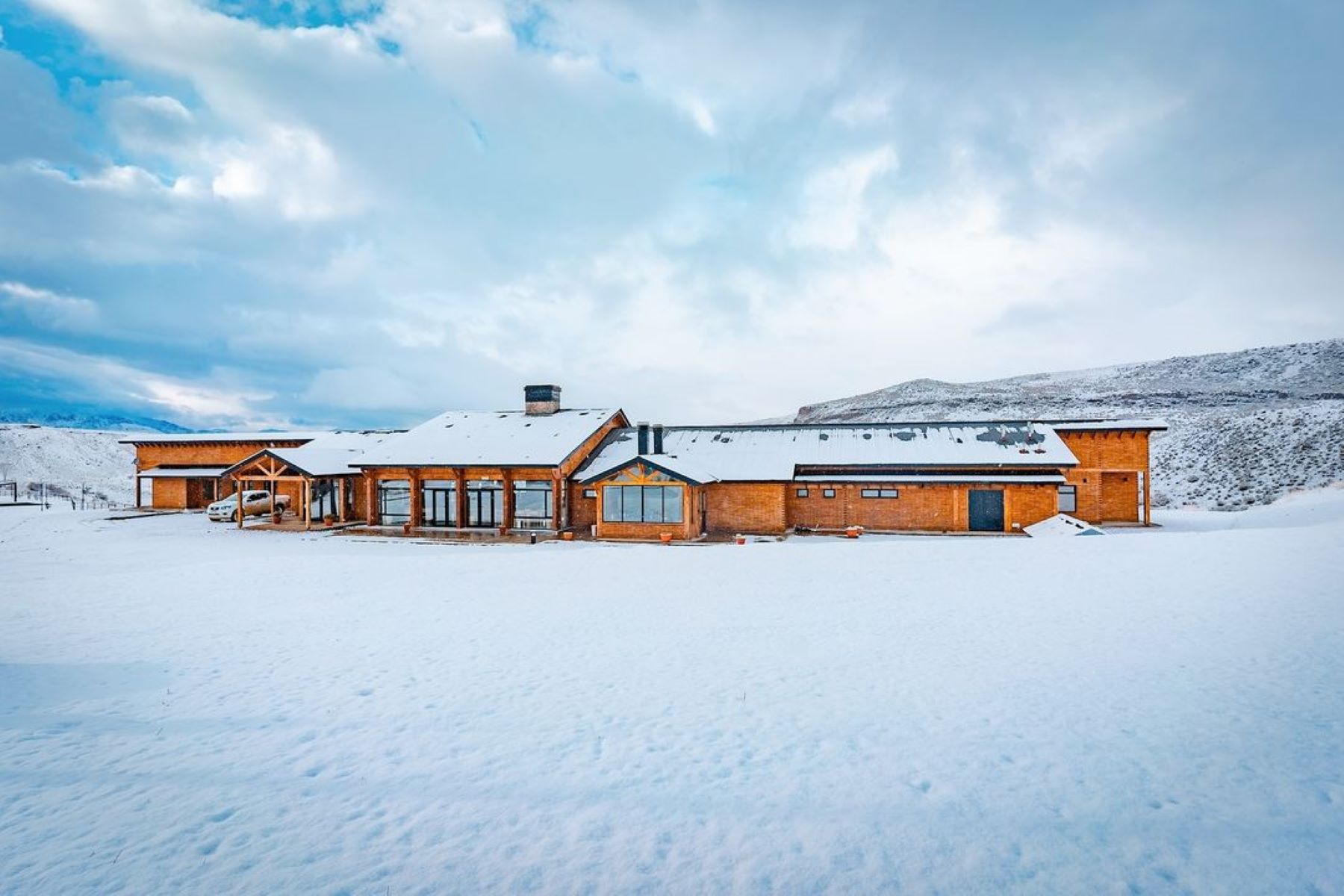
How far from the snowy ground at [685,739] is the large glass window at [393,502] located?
52.2 ft

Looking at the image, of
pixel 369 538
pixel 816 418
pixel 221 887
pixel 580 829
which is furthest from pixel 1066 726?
pixel 816 418

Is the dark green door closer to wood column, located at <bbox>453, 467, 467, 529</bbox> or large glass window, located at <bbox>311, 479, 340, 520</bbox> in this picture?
wood column, located at <bbox>453, 467, 467, 529</bbox>

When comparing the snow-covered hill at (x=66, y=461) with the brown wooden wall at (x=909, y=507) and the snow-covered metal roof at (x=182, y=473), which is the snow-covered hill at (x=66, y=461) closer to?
the snow-covered metal roof at (x=182, y=473)

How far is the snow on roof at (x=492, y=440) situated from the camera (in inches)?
1119

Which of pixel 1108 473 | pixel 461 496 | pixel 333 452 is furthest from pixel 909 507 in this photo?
pixel 333 452

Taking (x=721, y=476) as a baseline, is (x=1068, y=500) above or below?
below

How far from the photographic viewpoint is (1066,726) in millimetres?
7324

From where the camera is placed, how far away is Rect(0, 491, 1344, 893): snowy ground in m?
5.01

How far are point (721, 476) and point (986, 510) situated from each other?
11.6m

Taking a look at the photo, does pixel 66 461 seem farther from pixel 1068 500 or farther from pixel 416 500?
pixel 1068 500

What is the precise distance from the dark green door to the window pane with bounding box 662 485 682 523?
1282 centimetres

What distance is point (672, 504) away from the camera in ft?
87.5

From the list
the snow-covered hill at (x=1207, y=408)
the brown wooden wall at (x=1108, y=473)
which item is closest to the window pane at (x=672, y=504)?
the brown wooden wall at (x=1108, y=473)

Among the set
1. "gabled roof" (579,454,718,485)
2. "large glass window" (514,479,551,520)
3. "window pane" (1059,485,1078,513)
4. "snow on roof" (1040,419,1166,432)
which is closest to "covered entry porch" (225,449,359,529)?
"large glass window" (514,479,551,520)
